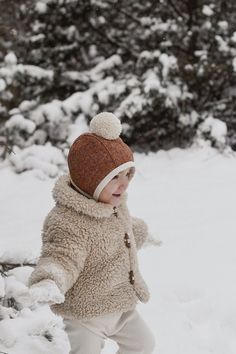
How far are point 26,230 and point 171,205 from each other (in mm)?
1519

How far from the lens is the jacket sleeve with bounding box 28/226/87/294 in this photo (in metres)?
1.98

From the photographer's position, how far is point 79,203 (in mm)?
2135

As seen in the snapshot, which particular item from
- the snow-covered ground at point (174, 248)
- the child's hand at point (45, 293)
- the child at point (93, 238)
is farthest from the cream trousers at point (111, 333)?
the snow-covered ground at point (174, 248)

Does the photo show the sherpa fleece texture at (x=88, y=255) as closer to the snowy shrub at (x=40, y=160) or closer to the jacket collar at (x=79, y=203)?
the jacket collar at (x=79, y=203)

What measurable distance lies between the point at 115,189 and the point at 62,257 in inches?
15.2

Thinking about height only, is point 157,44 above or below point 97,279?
below

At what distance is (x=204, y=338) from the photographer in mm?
3164

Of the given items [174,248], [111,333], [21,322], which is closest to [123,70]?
[174,248]

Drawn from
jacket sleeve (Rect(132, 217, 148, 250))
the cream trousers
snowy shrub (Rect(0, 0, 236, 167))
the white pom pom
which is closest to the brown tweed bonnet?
the white pom pom

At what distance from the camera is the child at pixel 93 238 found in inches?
84.3

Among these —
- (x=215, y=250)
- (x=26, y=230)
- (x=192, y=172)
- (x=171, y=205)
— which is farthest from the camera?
(x=192, y=172)

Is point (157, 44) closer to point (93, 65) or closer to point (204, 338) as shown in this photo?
point (93, 65)

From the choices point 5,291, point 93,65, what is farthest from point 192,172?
point 5,291

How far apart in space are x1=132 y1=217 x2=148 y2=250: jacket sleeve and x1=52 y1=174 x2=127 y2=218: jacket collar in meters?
0.42
